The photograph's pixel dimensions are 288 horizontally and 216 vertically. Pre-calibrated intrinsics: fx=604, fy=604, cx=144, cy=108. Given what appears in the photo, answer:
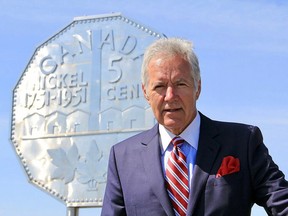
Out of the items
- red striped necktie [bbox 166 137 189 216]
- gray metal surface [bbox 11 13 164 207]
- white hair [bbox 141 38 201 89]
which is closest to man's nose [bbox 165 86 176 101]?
white hair [bbox 141 38 201 89]

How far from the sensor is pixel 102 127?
866 centimetres

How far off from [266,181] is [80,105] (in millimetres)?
6756

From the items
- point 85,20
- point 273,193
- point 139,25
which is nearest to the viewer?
point 273,193

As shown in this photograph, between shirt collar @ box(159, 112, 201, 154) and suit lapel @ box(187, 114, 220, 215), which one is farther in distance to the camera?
shirt collar @ box(159, 112, 201, 154)

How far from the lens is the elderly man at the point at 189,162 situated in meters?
2.29

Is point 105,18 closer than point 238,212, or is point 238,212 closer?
point 238,212

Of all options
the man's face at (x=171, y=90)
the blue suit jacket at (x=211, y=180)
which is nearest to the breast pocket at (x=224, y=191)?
the blue suit jacket at (x=211, y=180)

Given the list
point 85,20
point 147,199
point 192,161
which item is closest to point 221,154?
point 192,161

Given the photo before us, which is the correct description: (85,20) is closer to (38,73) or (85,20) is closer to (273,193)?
(38,73)

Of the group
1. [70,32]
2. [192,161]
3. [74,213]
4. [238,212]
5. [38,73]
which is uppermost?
[70,32]

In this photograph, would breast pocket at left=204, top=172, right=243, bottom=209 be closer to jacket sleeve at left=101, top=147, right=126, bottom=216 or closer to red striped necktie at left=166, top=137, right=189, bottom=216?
red striped necktie at left=166, top=137, right=189, bottom=216

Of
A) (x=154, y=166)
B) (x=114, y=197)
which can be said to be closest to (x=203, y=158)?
(x=154, y=166)

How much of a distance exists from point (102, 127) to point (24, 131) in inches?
55.4

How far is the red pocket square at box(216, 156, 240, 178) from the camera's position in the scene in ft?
7.61
